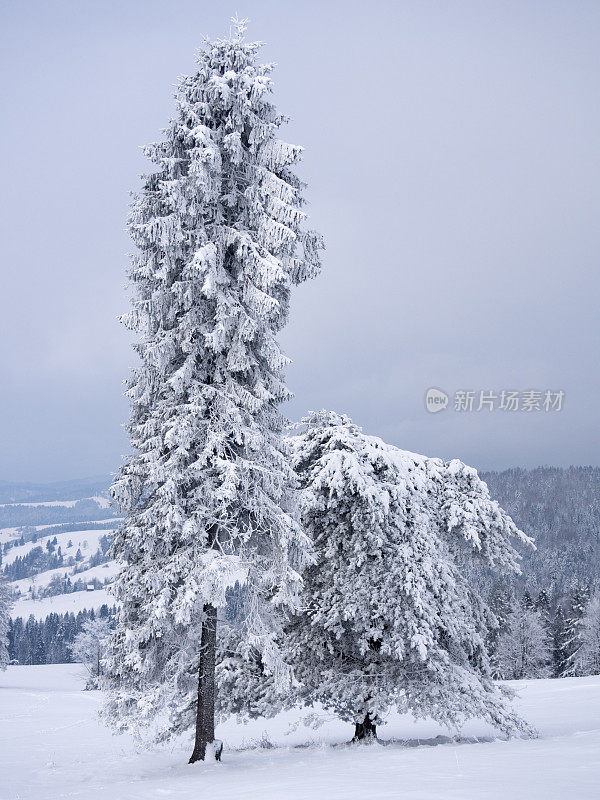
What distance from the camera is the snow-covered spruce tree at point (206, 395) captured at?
38.0 feet

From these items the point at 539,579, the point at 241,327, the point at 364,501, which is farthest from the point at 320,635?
the point at 539,579

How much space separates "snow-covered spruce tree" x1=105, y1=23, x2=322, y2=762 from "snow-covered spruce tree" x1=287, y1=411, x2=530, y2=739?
7.45 ft

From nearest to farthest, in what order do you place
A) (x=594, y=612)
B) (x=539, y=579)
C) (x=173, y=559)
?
(x=173, y=559) < (x=594, y=612) < (x=539, y=579)

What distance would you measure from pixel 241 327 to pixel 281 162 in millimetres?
3614

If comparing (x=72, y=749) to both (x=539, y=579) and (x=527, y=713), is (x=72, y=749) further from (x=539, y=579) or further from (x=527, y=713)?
(x=539, y=579)

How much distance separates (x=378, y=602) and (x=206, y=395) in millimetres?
6166

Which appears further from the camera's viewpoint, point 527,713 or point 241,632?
point 527,713

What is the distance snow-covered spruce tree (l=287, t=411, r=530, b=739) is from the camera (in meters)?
13.8

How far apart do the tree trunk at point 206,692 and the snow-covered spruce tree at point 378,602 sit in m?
2.89

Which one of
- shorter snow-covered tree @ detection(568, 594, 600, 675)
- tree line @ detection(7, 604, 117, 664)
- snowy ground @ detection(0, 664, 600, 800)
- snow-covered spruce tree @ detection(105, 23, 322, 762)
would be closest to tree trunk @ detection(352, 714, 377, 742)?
snowy ground @ detection(0, 664, 600, 800)

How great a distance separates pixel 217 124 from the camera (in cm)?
1295

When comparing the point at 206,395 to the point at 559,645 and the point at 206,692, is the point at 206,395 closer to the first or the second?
the point at 206,692

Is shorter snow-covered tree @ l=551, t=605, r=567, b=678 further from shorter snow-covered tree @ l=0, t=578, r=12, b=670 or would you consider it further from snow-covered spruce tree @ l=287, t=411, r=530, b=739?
snow-covered spruce tree @ l=287, t=411, r=530, b=739

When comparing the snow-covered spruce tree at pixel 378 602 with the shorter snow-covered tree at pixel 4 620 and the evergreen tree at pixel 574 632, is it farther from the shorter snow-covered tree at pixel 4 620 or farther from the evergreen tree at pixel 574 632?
the evergreen tree at pixel 574 632
